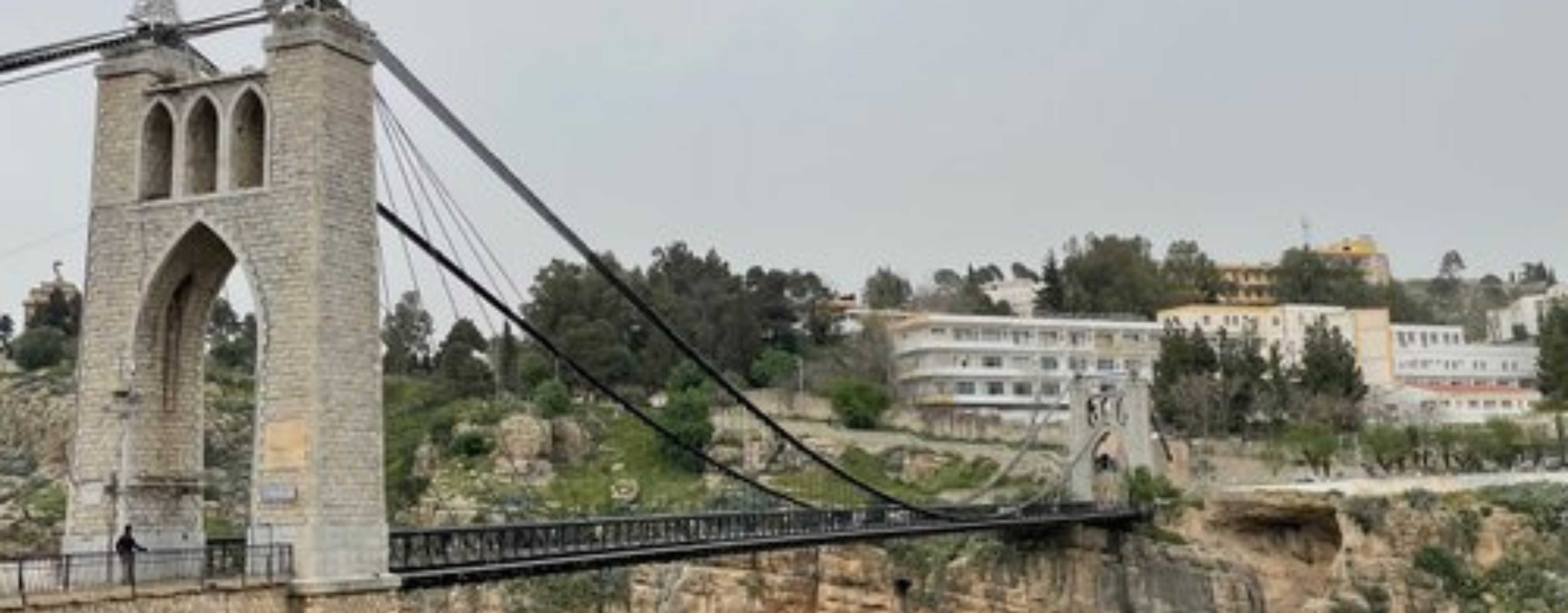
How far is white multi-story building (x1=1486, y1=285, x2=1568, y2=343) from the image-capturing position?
259 feet

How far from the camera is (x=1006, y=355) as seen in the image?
5866 centimetres

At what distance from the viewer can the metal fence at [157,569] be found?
38.5 feet

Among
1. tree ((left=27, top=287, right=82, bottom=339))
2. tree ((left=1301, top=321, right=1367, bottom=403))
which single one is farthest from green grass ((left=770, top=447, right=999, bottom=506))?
tree ((left=27, top=287, right=82, bottom=339))

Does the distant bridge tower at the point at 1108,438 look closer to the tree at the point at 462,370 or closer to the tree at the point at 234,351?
the tree at the point at 462,370

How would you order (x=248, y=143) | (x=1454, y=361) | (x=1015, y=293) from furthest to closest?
(x=1015, y=293) → (x=1454, y=361) → (x=248, y=143)

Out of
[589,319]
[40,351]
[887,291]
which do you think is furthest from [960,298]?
[40,351]

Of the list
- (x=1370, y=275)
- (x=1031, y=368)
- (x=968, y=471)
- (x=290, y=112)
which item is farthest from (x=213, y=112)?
(x=1370, y=275)

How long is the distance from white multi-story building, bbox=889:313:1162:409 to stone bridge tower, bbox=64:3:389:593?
4240 centimetres

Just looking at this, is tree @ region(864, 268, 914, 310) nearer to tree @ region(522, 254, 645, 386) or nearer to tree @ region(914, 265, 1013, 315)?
tree @ region(914, 265, 1013, 315)

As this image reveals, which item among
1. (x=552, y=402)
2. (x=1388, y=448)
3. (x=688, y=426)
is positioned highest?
(x=552, y=402)

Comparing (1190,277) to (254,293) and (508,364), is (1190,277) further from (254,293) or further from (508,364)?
(254,293)

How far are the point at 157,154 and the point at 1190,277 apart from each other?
62.1 m

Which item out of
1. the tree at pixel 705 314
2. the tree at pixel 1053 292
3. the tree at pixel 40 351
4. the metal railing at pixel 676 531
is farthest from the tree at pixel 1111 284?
the tree at pixel 40 351

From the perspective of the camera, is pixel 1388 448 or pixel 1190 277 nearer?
pixel 1388 448
